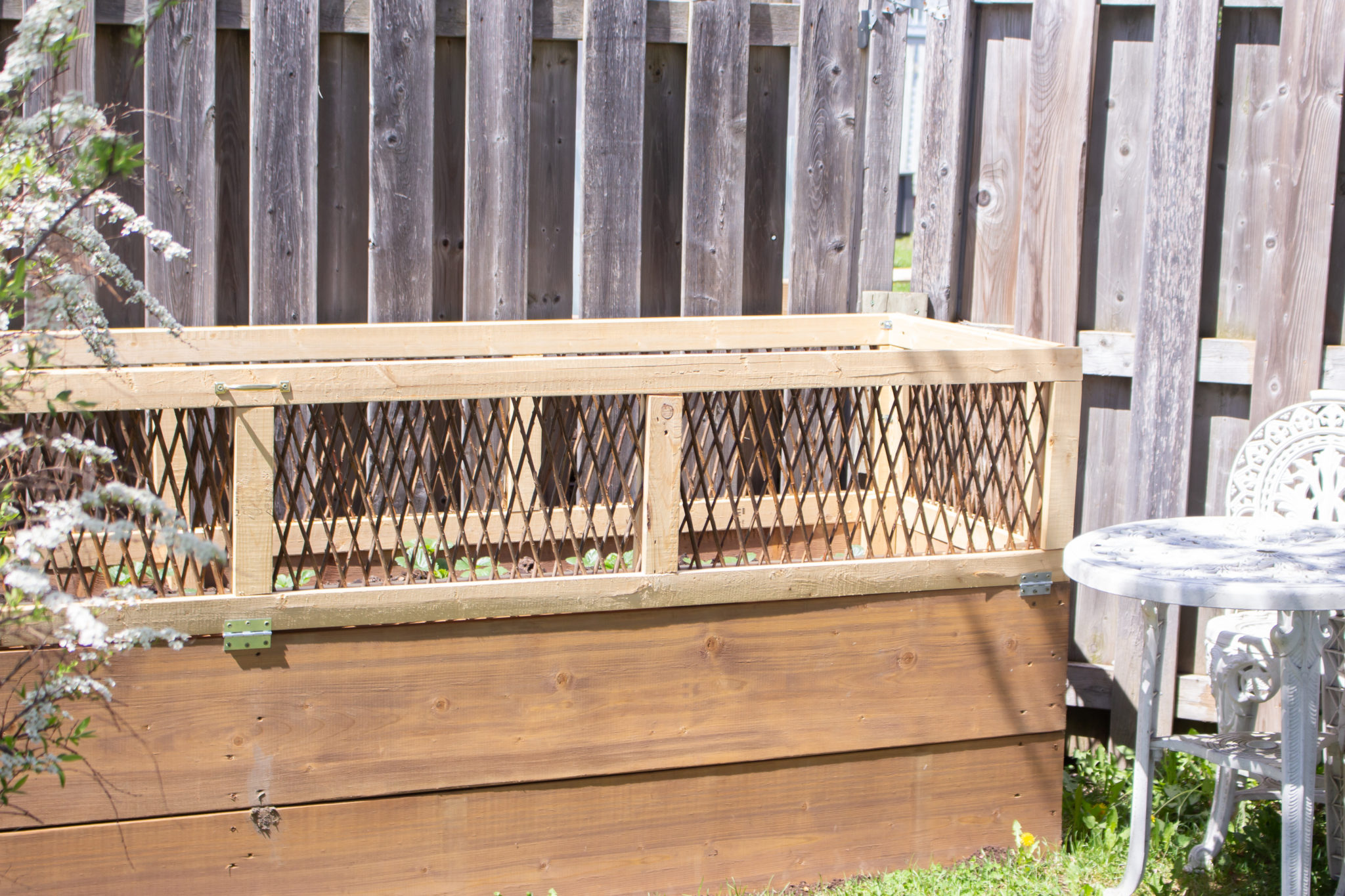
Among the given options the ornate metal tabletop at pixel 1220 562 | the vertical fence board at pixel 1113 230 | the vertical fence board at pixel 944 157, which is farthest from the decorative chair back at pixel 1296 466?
the vertical fence board at pixel 944 157

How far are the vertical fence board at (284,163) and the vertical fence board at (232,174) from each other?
0.06 metres

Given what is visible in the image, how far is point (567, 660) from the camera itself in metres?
2.85

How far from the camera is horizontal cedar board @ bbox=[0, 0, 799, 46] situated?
3.35 m

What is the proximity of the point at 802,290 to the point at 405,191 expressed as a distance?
1.24 meters

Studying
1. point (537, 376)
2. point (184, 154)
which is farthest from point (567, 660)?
point (184, 154)

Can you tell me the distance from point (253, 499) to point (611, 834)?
1111mm

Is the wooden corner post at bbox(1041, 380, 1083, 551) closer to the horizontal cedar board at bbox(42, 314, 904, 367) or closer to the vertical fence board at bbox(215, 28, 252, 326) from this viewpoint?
the horizontal cedar board at bbox(42, 314, 904, 367)

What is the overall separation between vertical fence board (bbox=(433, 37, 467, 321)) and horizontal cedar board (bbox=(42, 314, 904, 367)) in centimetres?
18

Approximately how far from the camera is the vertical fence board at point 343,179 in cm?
356

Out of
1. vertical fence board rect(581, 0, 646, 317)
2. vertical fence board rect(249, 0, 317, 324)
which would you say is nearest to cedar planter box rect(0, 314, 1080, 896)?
vertical fence board rect(249, 0, 317, 324)

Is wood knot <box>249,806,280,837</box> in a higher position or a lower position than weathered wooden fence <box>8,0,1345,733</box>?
lower

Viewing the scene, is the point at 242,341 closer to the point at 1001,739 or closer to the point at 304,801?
the point at 304,801

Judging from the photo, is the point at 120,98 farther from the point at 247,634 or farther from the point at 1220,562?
the point at 1220,562

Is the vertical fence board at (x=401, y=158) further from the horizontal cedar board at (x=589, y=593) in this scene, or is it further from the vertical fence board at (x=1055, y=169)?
the vertical fence board at (x=1055, y=169)
